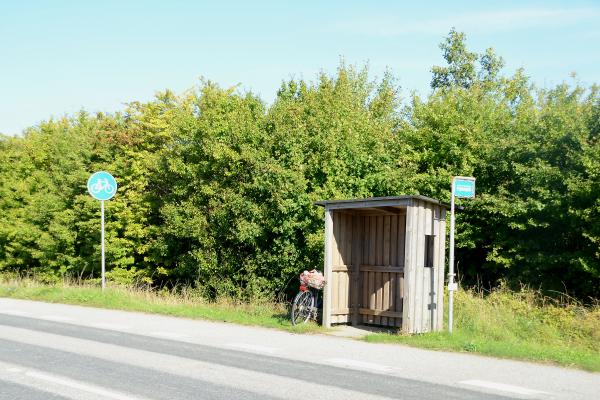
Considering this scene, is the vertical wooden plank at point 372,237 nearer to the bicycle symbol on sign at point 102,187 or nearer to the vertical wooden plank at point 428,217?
the vertical wooden plank at point 428,217

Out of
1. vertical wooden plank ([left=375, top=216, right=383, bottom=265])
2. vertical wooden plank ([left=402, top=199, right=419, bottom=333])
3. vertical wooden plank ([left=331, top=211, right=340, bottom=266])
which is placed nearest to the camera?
vertical wooden plank ([left=402, top=199, right=419, bottom=333])

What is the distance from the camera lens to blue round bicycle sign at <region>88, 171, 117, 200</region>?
20.3m

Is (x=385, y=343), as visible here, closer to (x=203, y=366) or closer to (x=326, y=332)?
(x=326, y=332)

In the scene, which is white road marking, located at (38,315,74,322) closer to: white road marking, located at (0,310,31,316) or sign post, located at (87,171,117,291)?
white road marking, located at (0,310,31,316)

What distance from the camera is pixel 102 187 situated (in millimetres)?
20484

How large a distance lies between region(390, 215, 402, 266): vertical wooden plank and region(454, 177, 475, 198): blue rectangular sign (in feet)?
7.53

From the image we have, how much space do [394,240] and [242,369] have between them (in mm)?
6655

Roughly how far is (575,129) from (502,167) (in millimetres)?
2191

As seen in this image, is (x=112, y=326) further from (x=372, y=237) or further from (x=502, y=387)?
(x=502, y=387)

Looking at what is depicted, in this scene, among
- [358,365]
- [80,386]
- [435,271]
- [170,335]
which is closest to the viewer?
[80,386]

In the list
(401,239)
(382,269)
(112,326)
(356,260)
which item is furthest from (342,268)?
(112,326)

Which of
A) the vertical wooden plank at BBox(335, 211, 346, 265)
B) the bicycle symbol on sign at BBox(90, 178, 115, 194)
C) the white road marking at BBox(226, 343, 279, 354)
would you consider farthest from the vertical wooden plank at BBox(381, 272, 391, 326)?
the bicycle symbol on sign at BBox(90, 178, 115, 194)

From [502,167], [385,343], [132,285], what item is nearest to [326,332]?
[385,343]

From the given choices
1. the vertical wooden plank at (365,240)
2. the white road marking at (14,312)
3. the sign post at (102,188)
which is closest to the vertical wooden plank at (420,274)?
the vertical wooden plank at (365,240)
